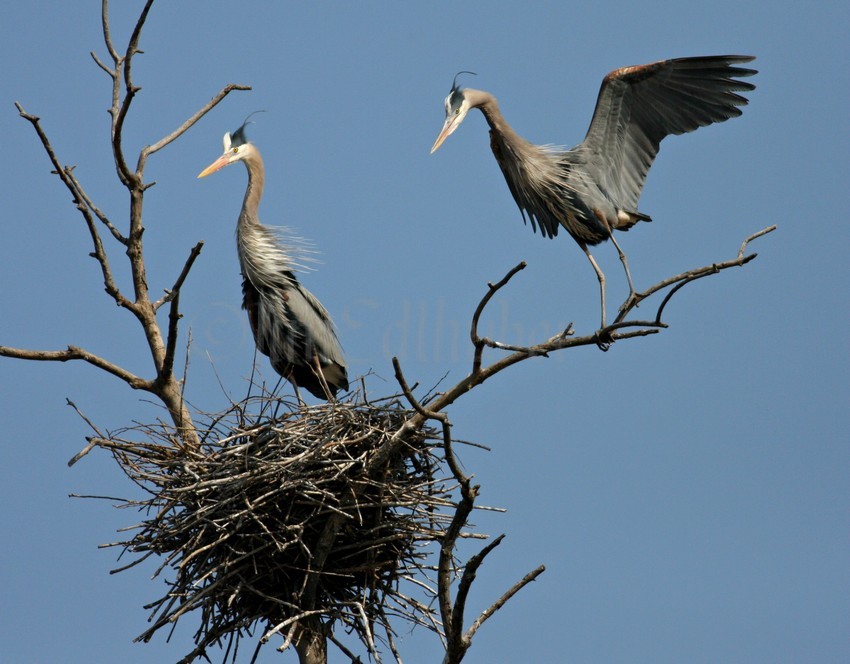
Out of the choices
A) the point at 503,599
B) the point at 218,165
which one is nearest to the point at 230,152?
the point at 218,165

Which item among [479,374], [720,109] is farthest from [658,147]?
[479,374]

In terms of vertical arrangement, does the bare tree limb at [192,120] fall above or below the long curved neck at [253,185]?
below

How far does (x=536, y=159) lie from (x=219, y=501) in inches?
157

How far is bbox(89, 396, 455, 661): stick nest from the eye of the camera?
6410 millimetres

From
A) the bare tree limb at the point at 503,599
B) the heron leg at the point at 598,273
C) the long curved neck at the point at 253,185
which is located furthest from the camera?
the long curved neck at the point at 253,185

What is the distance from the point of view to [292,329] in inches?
358

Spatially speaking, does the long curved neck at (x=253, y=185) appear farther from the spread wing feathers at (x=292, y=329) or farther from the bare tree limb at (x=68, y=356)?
the bare tree limb at (x=68, y=356)

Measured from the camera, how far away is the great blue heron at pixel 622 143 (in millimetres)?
8727

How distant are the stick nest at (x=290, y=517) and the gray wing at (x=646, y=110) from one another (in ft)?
10.3

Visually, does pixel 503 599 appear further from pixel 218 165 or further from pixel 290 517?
pixel 218 165

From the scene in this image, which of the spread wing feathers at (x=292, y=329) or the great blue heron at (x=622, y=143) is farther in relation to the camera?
the spread wing feathers at (x=292, y=329)

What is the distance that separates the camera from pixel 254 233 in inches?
380

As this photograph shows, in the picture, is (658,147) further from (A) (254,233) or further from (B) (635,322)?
(B) (635,322)

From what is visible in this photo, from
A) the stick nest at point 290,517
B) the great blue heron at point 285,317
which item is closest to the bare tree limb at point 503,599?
the stick nest at point 290,517
